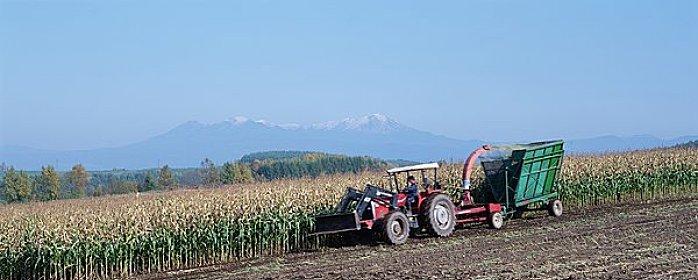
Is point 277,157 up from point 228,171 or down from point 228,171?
up

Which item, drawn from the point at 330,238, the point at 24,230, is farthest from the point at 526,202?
the point at 24,230

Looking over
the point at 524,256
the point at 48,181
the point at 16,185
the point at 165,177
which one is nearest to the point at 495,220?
the point at 524,256

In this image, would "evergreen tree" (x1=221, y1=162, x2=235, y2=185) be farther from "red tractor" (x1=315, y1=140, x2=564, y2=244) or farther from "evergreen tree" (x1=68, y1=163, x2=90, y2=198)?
"red tractor" (x1=315, y1=140, x2=564, y2=244)

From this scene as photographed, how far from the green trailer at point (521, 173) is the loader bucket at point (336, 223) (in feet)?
15.4

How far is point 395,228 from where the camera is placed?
18.0m

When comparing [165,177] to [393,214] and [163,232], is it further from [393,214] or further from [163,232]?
[393,214]

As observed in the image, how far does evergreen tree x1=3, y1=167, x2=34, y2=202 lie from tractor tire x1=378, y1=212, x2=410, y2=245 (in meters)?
35.8

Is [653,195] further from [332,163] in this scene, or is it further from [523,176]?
[332,163]

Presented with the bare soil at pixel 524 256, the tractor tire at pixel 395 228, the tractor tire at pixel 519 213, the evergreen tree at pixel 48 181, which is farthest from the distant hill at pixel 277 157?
the tractor tire at pixel 395 228

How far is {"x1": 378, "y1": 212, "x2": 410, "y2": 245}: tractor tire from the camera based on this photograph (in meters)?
17.8

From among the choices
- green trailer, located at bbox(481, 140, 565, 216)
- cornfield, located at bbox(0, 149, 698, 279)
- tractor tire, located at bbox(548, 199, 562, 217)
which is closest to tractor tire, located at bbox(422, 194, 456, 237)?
green trailer, located at bbox(481, 140, 565, 216)

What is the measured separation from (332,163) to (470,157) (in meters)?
26.7

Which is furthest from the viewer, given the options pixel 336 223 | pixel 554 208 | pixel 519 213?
pixel 554 208

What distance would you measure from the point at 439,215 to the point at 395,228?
1.28m
